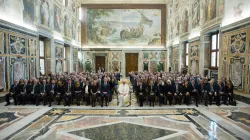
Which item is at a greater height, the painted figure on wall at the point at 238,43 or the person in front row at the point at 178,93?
Result: the painted figure on wall at the point at 238,43

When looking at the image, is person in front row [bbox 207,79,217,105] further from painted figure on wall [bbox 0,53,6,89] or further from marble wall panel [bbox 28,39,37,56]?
marble wall panel [bbox 28,39,37,56]

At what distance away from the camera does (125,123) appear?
6391mm

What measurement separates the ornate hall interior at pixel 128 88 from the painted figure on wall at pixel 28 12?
64 mm

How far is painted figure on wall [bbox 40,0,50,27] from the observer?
1308 centimetres

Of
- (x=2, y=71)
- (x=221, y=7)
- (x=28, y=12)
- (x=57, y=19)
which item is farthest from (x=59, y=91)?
(x=221, y=7)

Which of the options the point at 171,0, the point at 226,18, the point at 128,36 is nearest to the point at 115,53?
the point at 128,36

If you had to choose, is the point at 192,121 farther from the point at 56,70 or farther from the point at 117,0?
the point at 117,0

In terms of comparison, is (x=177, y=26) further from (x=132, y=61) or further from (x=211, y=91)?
(x=211, y=91)

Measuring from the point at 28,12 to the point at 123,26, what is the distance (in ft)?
49.7

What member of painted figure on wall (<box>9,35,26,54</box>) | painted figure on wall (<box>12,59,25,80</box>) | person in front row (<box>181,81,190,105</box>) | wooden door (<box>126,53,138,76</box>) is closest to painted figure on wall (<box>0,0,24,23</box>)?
painted figure on wall (<box>9,35,26,54</box>)

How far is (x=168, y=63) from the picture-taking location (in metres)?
23.9

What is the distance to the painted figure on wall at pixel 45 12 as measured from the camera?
42.9 feet

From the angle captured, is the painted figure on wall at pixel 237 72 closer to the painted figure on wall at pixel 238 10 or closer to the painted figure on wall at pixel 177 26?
the painted figure on wall at pixel 238 10

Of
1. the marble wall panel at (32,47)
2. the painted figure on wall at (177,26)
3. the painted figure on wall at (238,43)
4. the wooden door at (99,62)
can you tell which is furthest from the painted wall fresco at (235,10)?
the wooden door at (99,62)
